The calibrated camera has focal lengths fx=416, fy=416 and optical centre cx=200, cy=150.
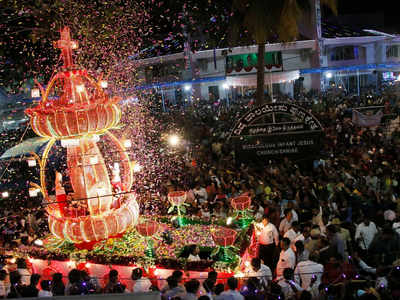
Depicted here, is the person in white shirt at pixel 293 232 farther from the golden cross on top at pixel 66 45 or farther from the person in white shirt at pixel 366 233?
the golden cross on top at pixel 66 45

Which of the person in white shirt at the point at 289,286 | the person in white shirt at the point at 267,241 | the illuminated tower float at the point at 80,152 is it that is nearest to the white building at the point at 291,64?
the illuminated tower float at the point at 80,152

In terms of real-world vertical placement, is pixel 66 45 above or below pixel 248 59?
below

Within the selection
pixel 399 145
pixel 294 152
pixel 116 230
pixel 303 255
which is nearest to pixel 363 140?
pixel 399 145

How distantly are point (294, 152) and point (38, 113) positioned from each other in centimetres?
600

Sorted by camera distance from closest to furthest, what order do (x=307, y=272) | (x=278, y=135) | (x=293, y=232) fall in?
(x=307, y=272)
(x=293, y=232)
(x=278, y=135)

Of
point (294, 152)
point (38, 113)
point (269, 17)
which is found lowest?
point (294, 152)

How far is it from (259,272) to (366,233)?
200 centimetres

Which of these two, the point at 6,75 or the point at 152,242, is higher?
the point at 6,75

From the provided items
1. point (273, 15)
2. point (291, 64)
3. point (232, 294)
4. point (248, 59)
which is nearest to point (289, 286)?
point (232, 294)

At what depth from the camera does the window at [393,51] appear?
31688 mm

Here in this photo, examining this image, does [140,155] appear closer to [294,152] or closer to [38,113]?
[294,152]

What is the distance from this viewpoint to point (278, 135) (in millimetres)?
10141

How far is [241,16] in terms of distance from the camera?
13.5 meters

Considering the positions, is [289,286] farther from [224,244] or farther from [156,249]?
[156,249]
